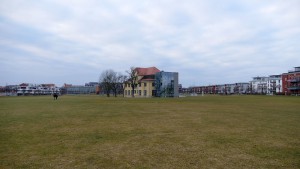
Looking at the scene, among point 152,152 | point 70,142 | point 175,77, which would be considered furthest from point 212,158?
point 175,77

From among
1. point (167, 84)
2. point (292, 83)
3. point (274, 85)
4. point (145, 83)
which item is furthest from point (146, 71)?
point (274, 85)

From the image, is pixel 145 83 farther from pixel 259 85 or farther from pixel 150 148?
pixel 259 85

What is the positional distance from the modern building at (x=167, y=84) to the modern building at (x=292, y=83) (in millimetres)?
54079

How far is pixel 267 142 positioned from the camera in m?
9.92

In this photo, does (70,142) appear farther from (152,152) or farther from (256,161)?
(256,161)

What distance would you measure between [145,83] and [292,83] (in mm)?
66979

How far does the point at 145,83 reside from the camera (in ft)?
297

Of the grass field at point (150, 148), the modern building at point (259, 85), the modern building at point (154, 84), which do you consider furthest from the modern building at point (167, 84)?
the modern building at point (259, 85)

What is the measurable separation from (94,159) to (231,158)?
4419mm

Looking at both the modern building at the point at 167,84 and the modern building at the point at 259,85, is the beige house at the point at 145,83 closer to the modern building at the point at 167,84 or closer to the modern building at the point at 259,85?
the modern building at the point at 167,84

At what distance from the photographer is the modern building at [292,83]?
100594 millimetres

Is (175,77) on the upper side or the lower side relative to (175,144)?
upper

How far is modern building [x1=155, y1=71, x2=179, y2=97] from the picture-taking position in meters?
83.1

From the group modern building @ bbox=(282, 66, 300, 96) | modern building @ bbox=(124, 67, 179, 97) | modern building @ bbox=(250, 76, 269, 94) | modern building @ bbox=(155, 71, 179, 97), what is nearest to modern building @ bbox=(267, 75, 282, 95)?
modern building @ bbox=(250, 76, 269, 94)
